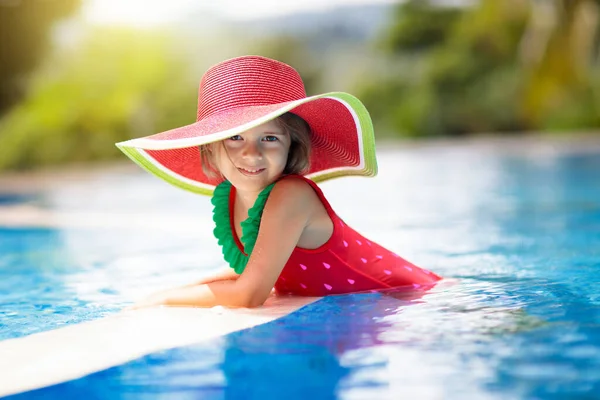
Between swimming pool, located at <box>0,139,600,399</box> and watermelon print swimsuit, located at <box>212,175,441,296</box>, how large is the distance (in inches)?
3.3

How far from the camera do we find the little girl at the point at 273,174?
2229mm

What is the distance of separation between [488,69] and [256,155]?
58.8 ft

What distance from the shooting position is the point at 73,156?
1655 centimetres

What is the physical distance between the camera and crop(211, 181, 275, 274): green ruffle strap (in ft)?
7.61

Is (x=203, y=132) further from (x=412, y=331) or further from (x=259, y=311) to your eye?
(x=412, y=331)

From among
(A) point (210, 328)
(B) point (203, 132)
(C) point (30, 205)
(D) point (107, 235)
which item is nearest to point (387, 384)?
(A) point (210, 328)

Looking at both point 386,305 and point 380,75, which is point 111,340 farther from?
point 380,75

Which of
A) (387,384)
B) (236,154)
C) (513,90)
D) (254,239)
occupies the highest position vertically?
(513,90)

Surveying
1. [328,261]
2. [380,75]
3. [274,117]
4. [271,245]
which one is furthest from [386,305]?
[380,75]

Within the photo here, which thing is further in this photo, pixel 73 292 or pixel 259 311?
pixel 73 292

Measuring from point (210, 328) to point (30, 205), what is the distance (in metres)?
6.07

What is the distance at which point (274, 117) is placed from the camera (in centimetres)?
216

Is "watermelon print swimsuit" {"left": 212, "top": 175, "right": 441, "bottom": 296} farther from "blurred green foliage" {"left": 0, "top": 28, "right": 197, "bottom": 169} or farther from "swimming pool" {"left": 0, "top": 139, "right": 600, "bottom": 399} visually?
"blurred green foliage" {"left": 0, "top": 28, "right": 197, "bottom": 169}

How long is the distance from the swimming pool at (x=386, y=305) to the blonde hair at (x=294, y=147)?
1.42 ft
